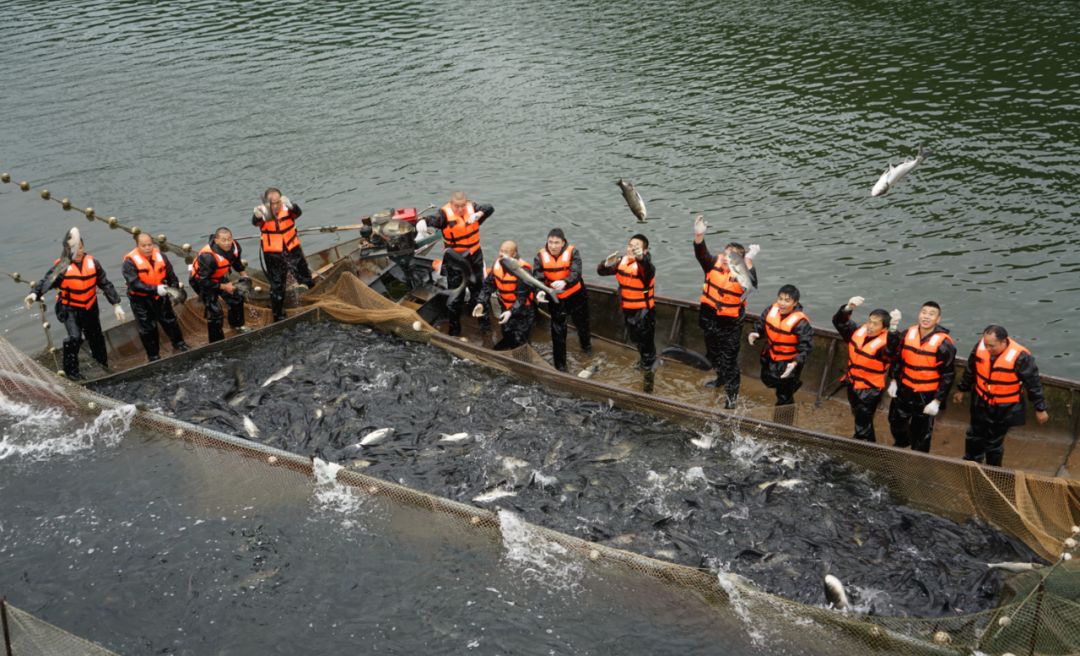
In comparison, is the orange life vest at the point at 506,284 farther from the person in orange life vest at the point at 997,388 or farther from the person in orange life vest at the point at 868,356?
the person in orange life vest at the point at 997,388

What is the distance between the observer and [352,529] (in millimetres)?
11141

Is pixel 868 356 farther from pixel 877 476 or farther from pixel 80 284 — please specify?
pixel 80 284

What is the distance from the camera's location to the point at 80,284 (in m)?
14.2

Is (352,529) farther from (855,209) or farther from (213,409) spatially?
(855,209)

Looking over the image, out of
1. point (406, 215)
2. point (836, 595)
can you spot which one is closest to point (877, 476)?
point (836, 595)

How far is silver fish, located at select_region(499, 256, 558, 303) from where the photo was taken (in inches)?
532

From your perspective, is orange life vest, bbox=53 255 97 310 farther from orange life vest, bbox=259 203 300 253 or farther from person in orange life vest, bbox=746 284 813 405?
person in orange life vest, bbox=746 284 813 405

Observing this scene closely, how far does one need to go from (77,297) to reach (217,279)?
6.53 ft

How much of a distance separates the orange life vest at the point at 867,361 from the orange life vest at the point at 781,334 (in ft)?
2.32

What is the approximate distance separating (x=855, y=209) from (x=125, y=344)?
15.3 meters

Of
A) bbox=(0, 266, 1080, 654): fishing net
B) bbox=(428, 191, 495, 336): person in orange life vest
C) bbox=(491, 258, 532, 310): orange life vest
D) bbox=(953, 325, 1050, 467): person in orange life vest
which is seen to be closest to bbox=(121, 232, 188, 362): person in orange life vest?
bbox=(0, 266, 1080, 654): fishing net

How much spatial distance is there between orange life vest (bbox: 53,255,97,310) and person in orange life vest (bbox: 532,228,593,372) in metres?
6.55

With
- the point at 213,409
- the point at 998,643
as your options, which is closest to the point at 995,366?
the point at 998,643

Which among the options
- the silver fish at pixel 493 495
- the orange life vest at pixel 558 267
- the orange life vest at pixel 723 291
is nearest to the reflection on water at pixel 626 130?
the orange life vest at pixel 723 291
